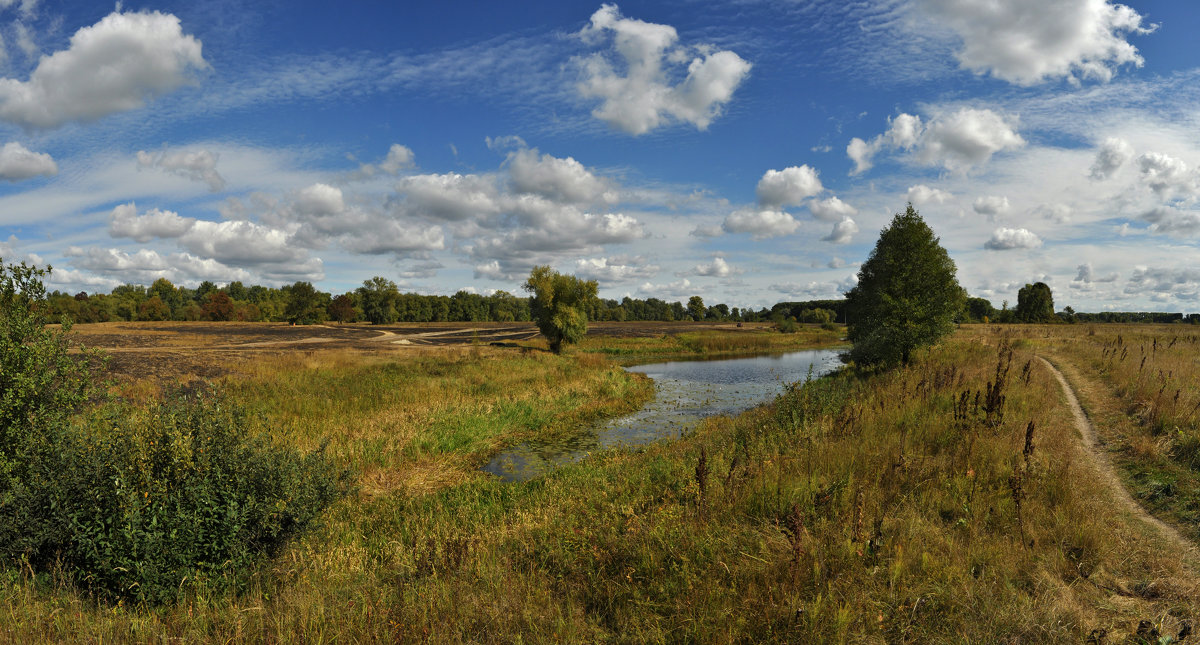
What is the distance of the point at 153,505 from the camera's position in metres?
6.54

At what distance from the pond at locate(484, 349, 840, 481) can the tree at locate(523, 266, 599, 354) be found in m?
8.00

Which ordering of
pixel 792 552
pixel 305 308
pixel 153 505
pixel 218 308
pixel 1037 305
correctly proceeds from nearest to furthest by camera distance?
1. pixel 792 552
2. pixel 153 505
3. pixel 1037 305
4. pixel 305 308
5. pixel 218 308

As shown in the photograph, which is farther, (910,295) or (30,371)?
(910,295)

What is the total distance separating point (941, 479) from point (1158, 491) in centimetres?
319

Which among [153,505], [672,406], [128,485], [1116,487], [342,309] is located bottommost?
[672,406]

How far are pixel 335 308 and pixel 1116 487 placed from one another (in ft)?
507

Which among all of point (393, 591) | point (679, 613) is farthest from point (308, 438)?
point (679, 613)

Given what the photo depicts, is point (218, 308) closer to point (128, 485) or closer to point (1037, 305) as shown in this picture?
point (128, 485)

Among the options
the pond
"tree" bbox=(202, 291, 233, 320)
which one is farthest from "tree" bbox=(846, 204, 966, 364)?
"tree" bbox=(202, 291, 233, 320)

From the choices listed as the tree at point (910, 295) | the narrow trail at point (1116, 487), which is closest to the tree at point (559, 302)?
the tree at point (910, 295)

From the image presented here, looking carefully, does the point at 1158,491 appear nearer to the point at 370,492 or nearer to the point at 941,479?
the point at 941,479

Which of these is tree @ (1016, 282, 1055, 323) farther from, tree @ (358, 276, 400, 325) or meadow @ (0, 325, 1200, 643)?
tree @ (358, 276, 400, 325)

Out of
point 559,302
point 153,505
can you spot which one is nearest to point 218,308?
point 559,302

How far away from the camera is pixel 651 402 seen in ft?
96.6
